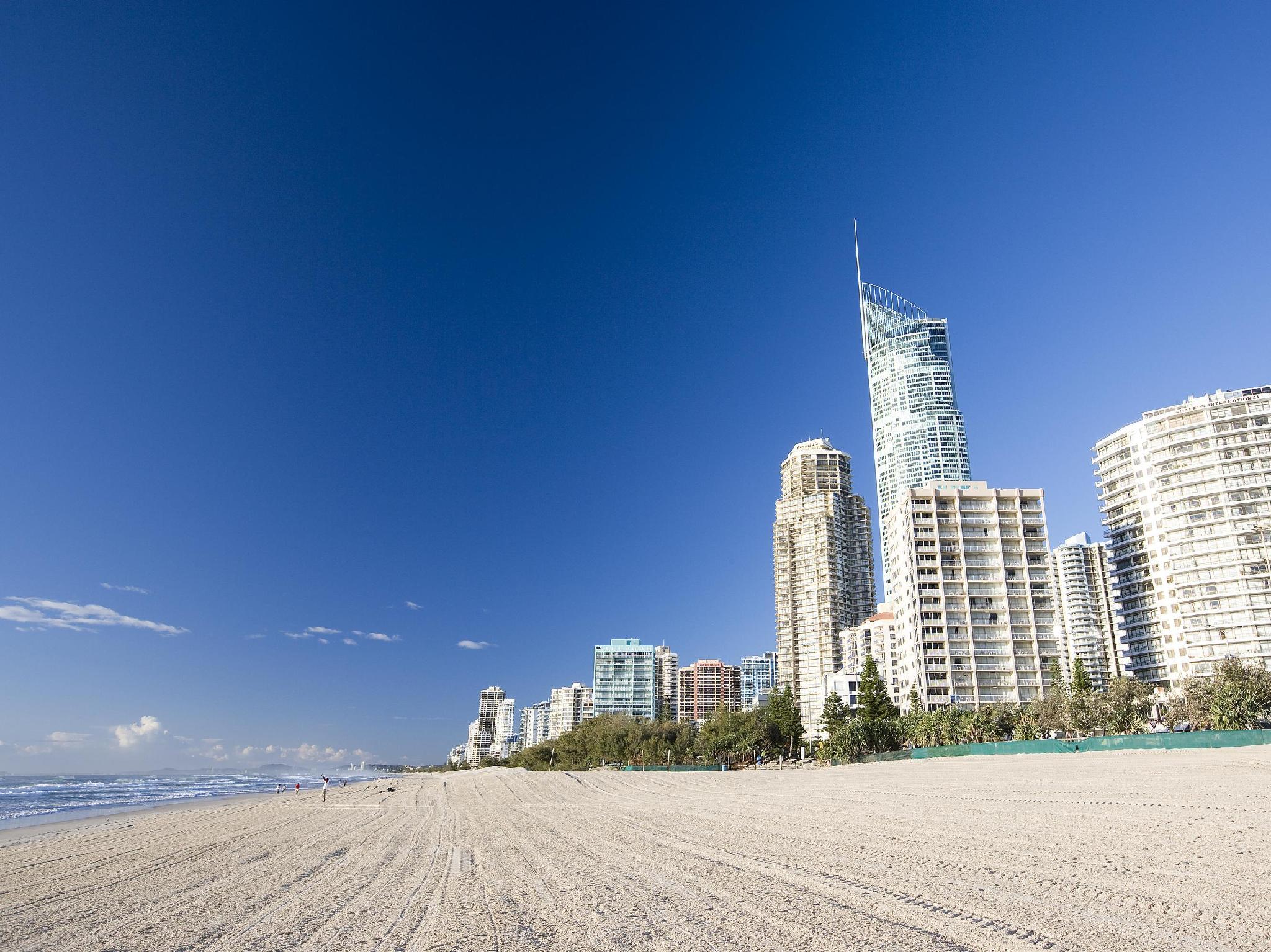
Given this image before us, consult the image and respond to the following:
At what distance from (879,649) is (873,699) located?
5008cm

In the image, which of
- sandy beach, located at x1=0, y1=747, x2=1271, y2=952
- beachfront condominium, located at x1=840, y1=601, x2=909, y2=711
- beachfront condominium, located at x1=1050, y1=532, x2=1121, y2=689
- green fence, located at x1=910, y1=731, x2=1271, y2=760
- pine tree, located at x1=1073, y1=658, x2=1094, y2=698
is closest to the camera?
sandy beach, located at x1=0, y1=747, x2=1271, y2=952

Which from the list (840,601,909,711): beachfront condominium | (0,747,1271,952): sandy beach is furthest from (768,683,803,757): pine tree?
(0,747,1271,952): sandy beach

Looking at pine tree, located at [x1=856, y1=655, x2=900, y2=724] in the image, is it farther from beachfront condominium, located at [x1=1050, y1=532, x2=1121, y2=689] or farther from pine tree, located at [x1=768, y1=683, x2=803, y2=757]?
beachfront condominium, located at [x1=1050, y1=532, x2=1121, y2=689]

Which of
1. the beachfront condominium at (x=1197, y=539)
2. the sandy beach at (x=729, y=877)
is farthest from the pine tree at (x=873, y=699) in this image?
the sandy beach at (x=729, y=877)

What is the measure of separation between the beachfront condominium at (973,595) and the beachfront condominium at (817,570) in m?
62.6

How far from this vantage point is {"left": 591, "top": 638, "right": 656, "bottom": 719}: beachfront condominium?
7500 inches

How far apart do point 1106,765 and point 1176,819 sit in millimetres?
18923

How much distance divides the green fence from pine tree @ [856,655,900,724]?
1995 centimetres

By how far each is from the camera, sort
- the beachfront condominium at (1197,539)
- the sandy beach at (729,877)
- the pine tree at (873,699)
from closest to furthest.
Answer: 1. the sandy beach at (729,877)
2. the pine tree at (873,699)
3. the beachfront condominium at (1197,539)

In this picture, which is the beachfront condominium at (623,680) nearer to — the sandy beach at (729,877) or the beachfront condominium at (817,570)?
the beachfront condominium at (817,570)

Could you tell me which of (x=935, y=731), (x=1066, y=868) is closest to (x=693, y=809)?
(x=1066, y=868)

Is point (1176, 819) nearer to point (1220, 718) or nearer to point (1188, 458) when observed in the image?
point (1220, 718)

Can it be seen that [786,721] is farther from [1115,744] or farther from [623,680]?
[623,680]

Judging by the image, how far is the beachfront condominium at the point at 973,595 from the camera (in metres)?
84.1
